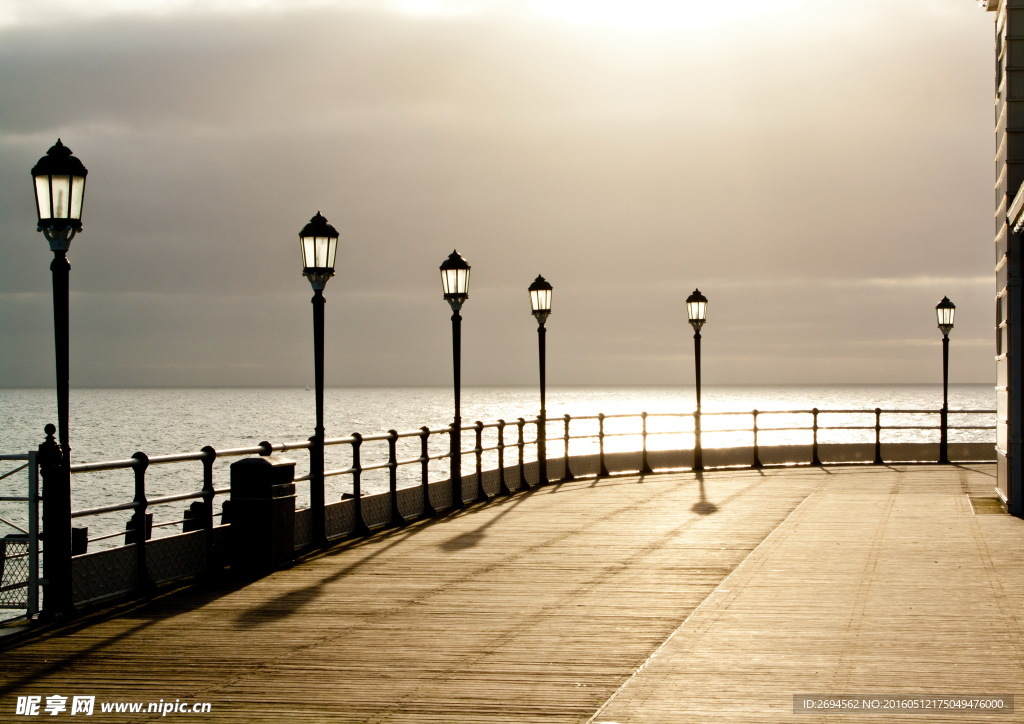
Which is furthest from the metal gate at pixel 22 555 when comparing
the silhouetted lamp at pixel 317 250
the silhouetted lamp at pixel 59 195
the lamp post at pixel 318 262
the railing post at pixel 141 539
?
the silhouetted lamp at pixel 317 250

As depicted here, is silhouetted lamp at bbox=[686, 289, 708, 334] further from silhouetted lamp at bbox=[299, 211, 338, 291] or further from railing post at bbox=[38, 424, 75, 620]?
railing post at bbox=[38, 424, 75, 620]

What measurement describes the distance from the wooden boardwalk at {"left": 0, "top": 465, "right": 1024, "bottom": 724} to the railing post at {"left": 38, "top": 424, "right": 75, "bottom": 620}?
41 centimetres

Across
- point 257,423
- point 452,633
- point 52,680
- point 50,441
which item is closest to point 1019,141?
point 452,633

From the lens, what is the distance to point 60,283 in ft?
32.8

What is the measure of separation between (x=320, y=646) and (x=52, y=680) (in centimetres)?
179

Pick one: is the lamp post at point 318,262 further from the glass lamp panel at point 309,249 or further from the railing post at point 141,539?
the railing post at point 141,539

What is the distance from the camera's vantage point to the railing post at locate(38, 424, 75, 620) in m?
9.41

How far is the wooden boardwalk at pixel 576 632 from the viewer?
272 inches

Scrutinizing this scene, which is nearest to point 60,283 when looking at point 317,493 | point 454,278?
point 317,493

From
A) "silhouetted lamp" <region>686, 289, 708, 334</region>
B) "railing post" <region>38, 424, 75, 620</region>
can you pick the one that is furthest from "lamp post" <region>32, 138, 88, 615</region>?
"silhouetted lamp" <region>686, 289, 708, 334</region>

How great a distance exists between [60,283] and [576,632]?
513cm

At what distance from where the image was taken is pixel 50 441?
9602 mm

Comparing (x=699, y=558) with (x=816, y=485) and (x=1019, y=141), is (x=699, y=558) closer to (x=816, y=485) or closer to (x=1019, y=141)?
(x=1019, y=141)

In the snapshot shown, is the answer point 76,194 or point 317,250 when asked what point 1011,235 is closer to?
point 317,250
